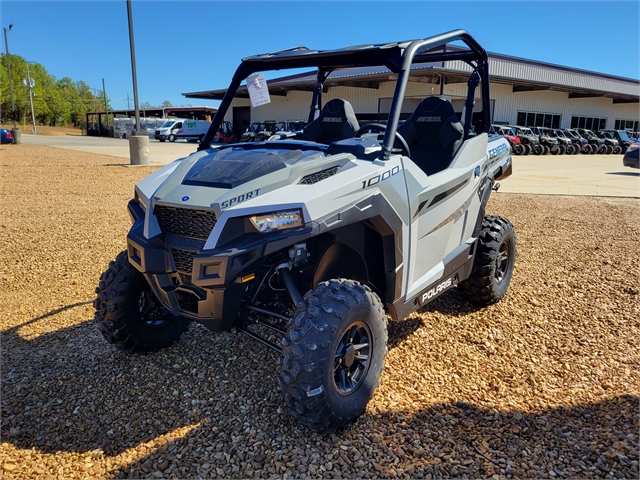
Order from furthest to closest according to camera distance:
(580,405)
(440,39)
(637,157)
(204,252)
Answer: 1. (637,157)
2. (440,39)
3. (580,405)
4. (204,252)

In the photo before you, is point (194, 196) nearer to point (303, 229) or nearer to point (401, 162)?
point (303, 229)

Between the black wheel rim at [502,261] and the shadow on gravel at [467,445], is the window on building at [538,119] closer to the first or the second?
the black wheel rim at [502,261]

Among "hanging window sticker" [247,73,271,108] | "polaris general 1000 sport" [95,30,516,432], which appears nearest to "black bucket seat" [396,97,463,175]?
"polaris general 1000 sport" [95,30,516,432]

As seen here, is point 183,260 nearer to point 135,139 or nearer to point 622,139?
point 135,139

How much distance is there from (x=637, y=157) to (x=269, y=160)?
1850cm

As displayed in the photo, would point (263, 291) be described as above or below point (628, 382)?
above

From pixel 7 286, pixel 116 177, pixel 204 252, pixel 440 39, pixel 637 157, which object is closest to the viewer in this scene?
pixel 204 252

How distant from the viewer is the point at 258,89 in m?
3.60

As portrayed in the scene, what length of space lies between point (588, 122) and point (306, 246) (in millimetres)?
44555

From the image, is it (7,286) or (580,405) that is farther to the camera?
(7,286)

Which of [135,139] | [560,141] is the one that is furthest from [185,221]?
[560,141]

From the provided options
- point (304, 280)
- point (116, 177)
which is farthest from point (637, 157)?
point (304, 280)

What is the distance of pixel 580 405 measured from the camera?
9.44 ft

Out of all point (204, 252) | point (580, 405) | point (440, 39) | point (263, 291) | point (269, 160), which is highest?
point (440, 39)
